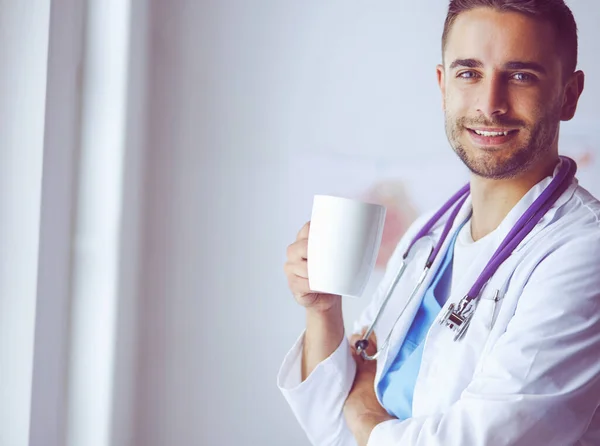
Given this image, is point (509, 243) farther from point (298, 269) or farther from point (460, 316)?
point (298, 269)

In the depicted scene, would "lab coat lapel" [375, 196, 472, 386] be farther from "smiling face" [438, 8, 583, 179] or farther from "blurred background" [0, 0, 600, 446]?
"blurred background" [0, 0, 600, 446]

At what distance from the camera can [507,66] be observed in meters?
1.00

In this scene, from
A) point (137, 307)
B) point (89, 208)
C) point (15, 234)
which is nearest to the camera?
point (15, 234)

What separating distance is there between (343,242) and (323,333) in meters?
0.30

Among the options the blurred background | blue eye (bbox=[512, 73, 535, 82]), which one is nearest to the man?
blue eye (bbox=[512, 73, 535, 82])

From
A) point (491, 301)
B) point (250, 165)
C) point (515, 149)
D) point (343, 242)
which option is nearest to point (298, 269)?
point (343, 242)

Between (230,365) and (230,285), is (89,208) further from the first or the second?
(230,365)

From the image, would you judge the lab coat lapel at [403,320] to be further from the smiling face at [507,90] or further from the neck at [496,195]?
the smiling face at [507,90]

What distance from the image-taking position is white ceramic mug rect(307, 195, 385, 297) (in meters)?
0.85

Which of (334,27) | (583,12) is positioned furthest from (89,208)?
(583,12)

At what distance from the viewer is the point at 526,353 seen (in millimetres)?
786

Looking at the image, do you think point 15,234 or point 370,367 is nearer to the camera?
point 15,234

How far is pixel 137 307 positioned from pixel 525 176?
2.76ft

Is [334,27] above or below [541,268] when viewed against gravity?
above
